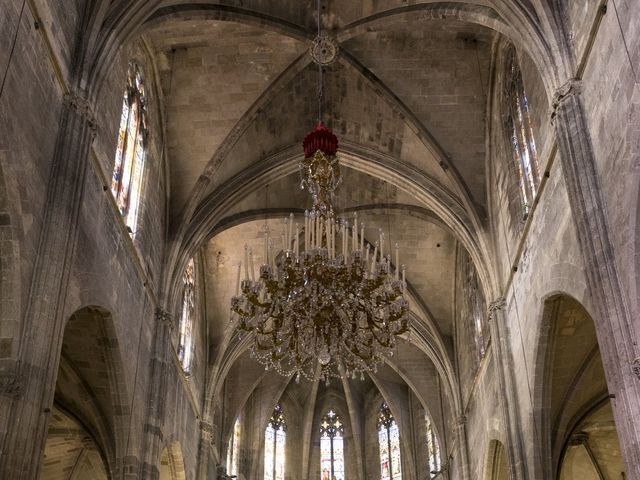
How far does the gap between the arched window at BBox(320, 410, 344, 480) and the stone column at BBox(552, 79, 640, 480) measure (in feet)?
65.8

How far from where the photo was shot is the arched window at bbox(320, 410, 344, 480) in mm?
28922

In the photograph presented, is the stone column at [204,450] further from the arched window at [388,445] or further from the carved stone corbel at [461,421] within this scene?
the arched window at [388,445]

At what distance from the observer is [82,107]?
11297 mm

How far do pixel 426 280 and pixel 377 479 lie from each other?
28.9ft

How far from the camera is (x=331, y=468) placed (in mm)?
29000

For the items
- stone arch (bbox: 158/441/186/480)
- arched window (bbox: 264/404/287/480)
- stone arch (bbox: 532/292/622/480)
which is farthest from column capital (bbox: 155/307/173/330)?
arched window (bbox: 264/404/287/480)

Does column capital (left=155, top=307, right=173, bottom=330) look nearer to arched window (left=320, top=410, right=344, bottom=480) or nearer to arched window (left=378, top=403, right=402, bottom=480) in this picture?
arched window (left=378, top=403, right=402, bottom=480)

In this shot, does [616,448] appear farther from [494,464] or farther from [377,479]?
[377,479]

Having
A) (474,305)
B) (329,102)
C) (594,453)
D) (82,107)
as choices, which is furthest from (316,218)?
(594,453)

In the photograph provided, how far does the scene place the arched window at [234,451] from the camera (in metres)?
25.8

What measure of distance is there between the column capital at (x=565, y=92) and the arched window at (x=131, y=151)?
7.01 metres

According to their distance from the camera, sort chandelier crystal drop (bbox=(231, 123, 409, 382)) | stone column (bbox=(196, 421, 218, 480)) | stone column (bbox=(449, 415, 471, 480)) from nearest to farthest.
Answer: chandelier crystal drop (bbox=(231, 123, 409, 382)) → stone column (bbox=(196, 421, 218, 480)) → stone column (bbox=(449, 415, 471, 480))

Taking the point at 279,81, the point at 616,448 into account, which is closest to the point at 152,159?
the point at 279,81

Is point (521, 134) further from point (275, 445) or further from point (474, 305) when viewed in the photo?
point (275, 445)
